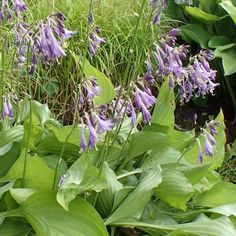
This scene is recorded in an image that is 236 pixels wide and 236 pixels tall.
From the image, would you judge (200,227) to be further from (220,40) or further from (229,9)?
(220,40)

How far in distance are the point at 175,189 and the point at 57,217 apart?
59 centimetres

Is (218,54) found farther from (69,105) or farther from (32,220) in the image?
(32,220)

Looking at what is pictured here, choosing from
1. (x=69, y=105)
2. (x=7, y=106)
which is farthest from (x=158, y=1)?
(x=69, y=105)

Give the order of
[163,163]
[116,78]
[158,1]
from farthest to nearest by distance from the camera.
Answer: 1. [116,78]
2. [163,163]
3. [158,1]

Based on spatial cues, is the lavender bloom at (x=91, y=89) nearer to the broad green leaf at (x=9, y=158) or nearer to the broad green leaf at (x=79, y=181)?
the broad green leaf at (x=79, y=181)

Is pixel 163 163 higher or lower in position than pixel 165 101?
lower

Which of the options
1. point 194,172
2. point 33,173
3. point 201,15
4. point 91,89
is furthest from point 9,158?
point 201,15

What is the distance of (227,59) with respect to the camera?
471cm

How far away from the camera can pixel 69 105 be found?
4.18 m

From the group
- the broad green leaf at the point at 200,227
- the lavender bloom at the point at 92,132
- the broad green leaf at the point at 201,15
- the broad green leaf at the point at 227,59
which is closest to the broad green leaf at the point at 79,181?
the broad green leaf at the point at 200,227

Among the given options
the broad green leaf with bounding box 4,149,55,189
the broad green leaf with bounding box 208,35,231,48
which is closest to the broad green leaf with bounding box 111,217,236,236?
the broad green leaf with bounding box 4,149,55,189

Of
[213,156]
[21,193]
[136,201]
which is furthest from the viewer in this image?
[213,156]

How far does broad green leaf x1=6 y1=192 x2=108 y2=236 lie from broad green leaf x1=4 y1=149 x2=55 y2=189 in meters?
0.12

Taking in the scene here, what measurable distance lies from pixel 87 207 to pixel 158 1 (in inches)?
33.7
